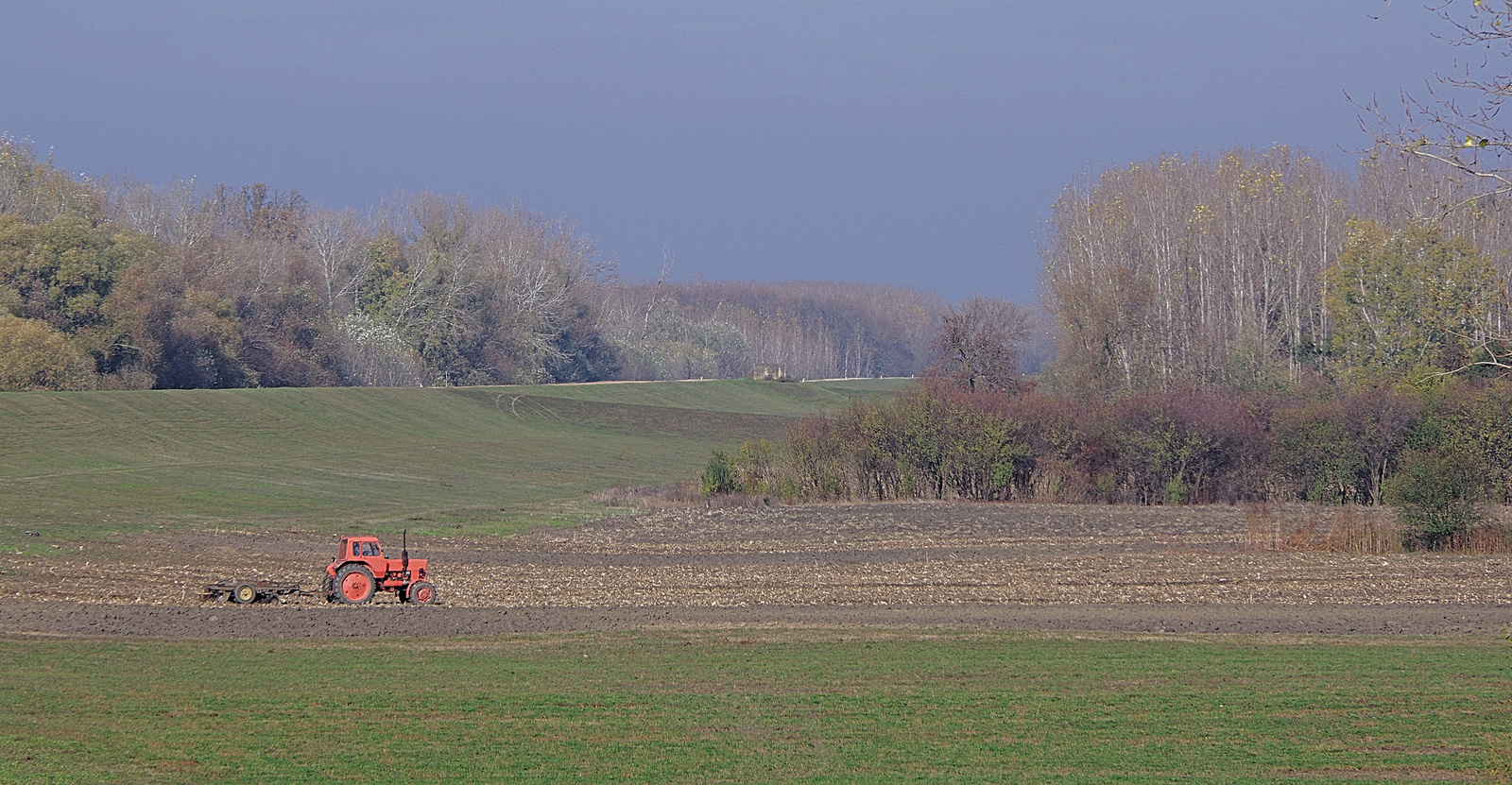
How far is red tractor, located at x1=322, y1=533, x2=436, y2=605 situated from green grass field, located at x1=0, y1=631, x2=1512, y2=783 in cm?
296

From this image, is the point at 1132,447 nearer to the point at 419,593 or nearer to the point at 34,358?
the point at 419,593

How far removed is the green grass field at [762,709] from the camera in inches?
408

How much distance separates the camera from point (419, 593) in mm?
19375

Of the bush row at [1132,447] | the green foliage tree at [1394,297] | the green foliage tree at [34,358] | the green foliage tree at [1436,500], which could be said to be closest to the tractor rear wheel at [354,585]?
the green foliage tree at [1436,500]

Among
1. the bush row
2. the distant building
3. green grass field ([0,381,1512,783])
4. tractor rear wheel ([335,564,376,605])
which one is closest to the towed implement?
tractor rear wheel ([335,564,376,605])

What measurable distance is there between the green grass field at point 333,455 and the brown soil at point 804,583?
4.63 metres

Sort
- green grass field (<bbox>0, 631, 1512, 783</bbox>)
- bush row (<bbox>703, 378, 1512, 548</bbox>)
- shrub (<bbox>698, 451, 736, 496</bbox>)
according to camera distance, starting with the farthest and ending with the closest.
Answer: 1. shrub (<bbox>698, 451, 736, 496</bbox>)
2. bush row (<bbox>703, 378, 1512, 548</bbox>)
3. green grass field (<bbox>0, 631, 1512, 783</bbox>)

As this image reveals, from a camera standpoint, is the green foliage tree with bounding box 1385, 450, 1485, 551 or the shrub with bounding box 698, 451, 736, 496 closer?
the green foliage tree with bounding box 1385, 450, 1485, 551

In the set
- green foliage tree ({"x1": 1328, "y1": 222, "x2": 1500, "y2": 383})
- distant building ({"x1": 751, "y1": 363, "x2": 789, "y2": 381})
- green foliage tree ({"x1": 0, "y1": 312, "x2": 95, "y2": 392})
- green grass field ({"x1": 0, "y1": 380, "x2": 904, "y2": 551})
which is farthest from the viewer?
distant building ({"x1": 751, "y1": 363, "x2": 789, "y2": 381})

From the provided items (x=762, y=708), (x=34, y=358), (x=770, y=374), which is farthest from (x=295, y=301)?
(x=762, y=708)

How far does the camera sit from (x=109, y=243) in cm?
6462

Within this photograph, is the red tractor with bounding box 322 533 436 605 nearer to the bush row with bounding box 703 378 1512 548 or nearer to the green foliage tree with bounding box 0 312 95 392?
the bush row with bounding box 703 378 1512 548

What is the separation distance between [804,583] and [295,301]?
224 ft

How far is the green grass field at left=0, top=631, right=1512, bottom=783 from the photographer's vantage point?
1035cm
